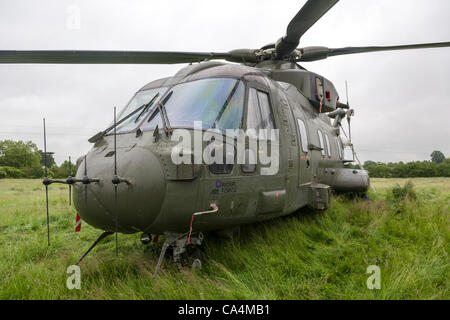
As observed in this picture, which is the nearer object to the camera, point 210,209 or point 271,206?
point 210,209

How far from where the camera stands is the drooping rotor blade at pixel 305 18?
10.4ft

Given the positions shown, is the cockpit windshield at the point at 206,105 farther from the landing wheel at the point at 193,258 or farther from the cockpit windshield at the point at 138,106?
the landing wheel at the point at 193,258

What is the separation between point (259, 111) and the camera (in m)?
4.15

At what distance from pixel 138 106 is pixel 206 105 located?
1.21 meters

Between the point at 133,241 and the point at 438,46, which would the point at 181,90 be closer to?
the point at 133,241

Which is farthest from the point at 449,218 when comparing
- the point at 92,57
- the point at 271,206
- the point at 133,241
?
the point at 92,57

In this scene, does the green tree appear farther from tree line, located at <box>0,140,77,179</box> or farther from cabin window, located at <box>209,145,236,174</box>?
cabin window, located at <box>209,145,236,174</box>

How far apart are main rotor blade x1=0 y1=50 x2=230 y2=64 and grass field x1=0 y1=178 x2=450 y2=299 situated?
2916mm

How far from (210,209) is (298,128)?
2563mm

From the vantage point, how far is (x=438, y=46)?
17.2 ft

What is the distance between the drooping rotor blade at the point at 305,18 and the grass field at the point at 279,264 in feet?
9.42

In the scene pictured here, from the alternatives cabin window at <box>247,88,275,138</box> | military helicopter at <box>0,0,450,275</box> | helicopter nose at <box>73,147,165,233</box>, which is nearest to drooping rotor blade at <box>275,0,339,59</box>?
military helicopter at <box>0,0,450,275</box>

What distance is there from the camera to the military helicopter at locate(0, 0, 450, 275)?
2945mm
